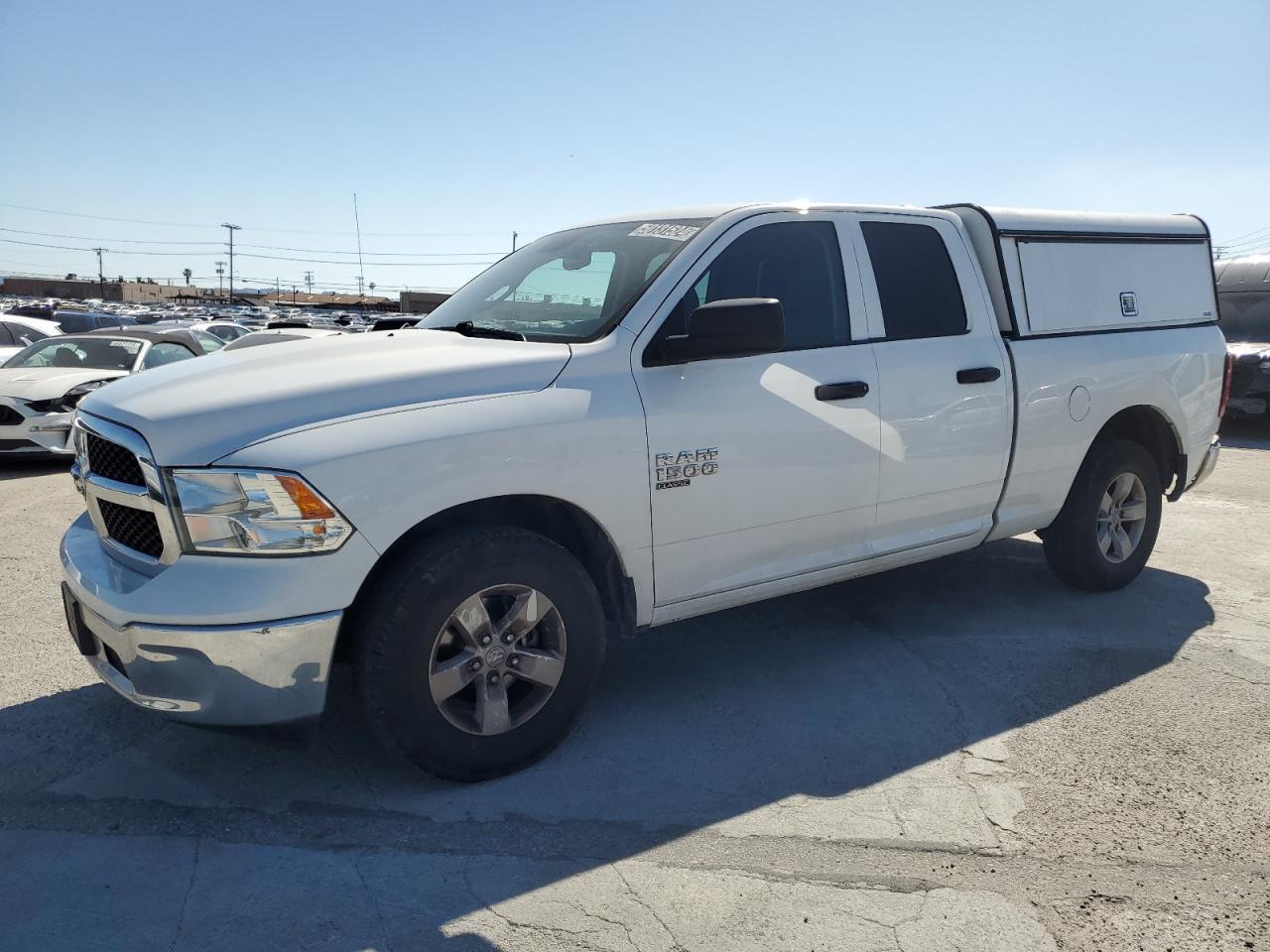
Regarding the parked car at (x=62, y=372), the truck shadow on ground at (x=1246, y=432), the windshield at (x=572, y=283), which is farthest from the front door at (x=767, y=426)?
the truck shadow on ground at (x=1246, y=432)

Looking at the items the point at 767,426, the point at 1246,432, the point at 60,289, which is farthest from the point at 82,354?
the point at 60,289

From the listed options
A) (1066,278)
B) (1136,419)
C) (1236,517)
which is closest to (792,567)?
(1066,278)

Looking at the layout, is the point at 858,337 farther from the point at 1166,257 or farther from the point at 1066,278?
the point at 1166,257

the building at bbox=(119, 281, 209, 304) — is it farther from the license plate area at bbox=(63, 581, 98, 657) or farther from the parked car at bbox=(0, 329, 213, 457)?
the license plate area at bbox=(63, 581, 98, 657)

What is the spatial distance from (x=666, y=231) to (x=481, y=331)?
846mm

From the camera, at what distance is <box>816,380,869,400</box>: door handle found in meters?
3.80

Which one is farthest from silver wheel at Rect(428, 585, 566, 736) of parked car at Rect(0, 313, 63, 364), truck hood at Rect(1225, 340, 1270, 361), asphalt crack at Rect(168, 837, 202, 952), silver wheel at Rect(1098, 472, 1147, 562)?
parked car at Rect(0, 313, 63, 364)

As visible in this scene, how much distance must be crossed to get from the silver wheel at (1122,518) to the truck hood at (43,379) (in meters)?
9.05

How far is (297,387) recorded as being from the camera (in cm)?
302

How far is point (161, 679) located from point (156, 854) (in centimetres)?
52

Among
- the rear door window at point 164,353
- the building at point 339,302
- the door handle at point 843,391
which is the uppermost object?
the building at point 339,302

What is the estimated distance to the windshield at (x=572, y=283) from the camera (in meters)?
3.64

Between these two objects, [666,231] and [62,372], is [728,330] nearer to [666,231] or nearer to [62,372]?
[666,231]

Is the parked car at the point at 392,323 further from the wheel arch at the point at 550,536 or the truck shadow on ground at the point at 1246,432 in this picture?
the truck shadow on ground at the point at 1246,432
